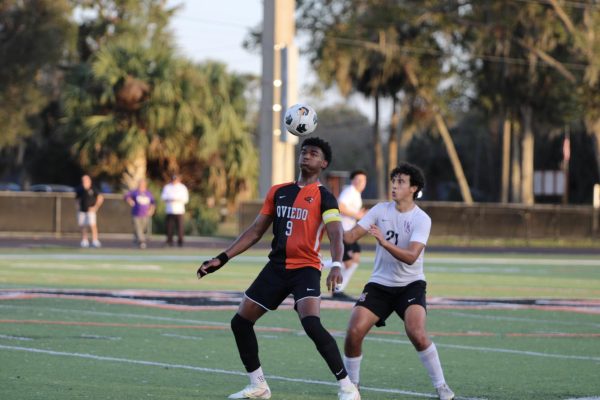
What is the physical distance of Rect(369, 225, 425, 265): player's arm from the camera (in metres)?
9.14

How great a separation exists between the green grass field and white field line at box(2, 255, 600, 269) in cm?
561

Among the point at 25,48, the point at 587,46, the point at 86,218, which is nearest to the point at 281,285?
the point at 86,218

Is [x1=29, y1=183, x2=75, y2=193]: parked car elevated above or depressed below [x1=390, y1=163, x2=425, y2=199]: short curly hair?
below

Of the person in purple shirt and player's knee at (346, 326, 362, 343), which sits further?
the person in purple shirt

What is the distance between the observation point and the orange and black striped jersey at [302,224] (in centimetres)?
915

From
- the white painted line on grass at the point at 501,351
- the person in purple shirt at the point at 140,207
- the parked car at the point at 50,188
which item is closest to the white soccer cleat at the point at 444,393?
the white painted line on grass at the point at 501,351

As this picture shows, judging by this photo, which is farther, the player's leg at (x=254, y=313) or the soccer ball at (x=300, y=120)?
the soccer ball at (x=300, y=120)

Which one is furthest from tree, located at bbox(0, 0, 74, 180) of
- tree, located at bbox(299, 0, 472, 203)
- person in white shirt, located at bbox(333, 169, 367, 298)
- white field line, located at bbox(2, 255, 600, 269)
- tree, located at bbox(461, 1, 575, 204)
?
person in white shirt, located at bbox(333, 169, 367, 298)

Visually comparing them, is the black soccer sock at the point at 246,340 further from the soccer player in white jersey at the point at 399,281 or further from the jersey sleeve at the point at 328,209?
the jersey sleeve at the point at 328,209

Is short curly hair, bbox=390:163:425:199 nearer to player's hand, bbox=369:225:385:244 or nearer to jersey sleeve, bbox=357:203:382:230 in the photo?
Result: jersey sleeve, bbox=357:203:382:230

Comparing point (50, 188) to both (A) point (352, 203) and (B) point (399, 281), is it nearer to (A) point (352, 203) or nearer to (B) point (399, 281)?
(A) point (352, 203)

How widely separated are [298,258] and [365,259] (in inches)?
916

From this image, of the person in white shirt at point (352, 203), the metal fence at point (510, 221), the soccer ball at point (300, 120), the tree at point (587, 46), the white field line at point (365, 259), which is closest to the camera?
the soccer ball at point (300, 120)

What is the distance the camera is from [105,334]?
13742mm
